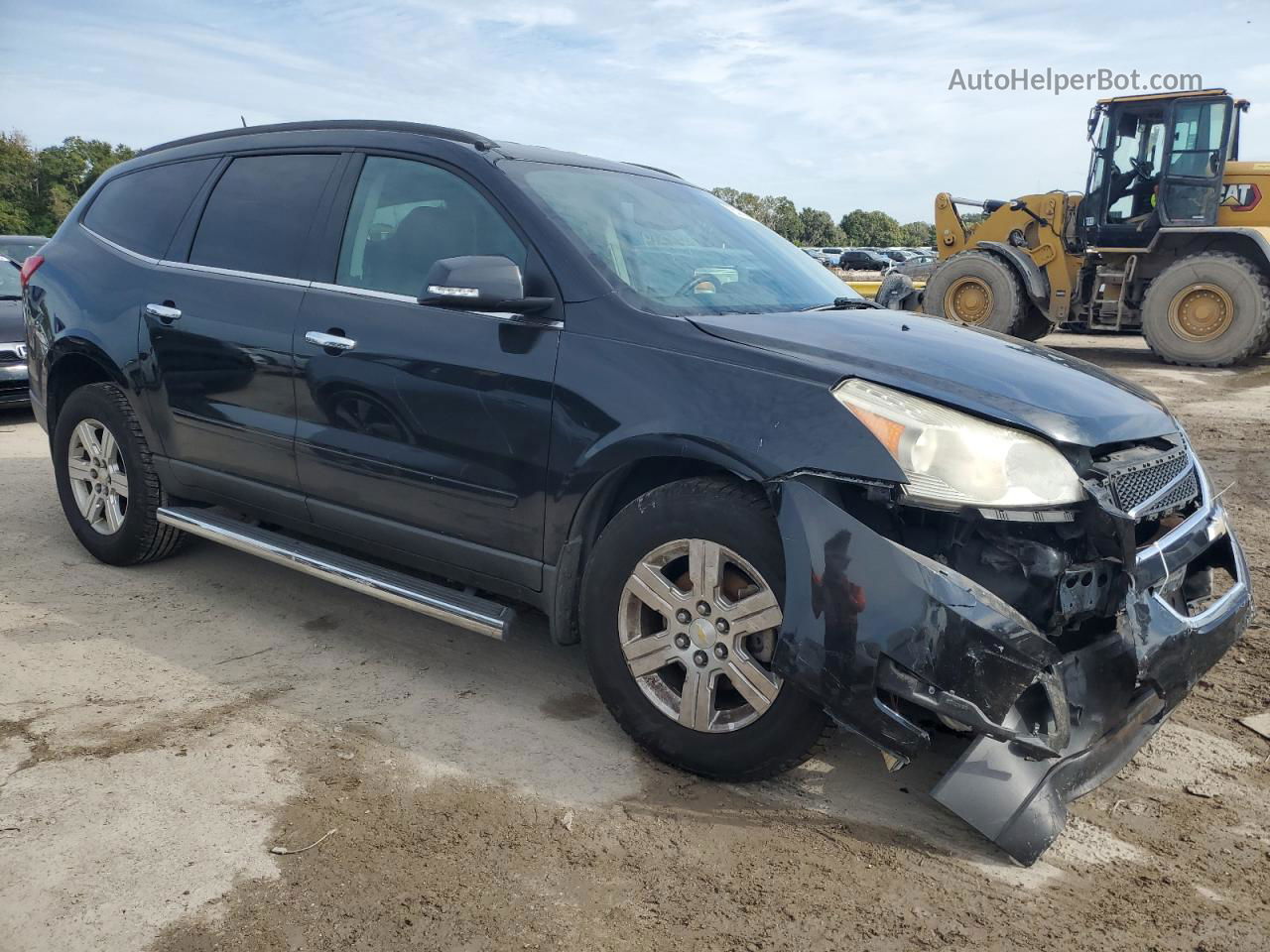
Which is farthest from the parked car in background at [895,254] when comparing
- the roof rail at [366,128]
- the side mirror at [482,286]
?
the side mirror at [482,286]

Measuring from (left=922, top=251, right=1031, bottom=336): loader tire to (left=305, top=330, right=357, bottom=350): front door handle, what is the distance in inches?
439

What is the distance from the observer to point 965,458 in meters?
2.43

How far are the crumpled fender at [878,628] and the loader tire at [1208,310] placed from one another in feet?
38.5

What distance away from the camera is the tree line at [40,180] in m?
60.2

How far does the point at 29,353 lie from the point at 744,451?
13.3ft

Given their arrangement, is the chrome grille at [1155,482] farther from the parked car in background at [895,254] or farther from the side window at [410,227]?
the parked car in background at [895,254]

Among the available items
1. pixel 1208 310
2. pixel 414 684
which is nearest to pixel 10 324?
pixel 414 684

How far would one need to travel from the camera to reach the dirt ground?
7.43ft

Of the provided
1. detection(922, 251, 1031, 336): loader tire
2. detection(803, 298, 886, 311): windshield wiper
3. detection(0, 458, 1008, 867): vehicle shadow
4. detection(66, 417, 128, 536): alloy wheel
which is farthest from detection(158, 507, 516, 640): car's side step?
detection(922, 251, 1031, 336): loader tire

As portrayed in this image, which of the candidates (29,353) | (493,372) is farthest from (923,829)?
(29,353)

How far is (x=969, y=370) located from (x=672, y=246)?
121 cm

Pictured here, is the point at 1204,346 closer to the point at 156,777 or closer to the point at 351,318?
the point at 351,318

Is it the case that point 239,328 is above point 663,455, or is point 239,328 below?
above

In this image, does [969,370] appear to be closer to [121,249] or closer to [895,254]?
[121,249]
